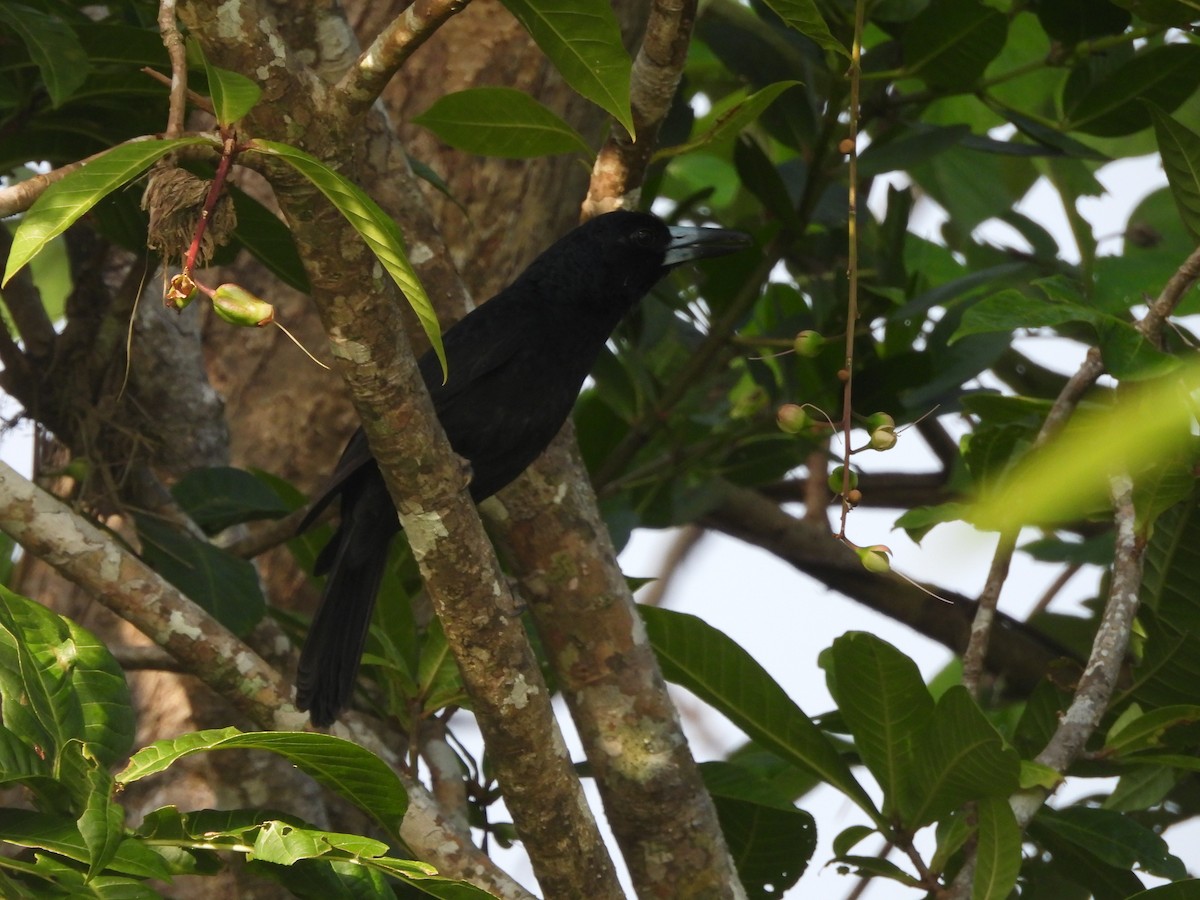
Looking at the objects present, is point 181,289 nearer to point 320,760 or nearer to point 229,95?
point 229,95

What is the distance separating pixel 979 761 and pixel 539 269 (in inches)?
69.0

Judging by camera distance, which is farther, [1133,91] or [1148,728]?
[1133,91]

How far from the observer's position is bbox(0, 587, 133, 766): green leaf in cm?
179

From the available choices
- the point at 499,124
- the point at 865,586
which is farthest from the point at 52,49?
the point at 865,586

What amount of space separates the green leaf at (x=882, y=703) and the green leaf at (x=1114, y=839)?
336mm

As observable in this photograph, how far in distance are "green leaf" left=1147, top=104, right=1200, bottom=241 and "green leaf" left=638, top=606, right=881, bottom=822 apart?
1.09 metres

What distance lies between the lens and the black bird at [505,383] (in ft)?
9.27

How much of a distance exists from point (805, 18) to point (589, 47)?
434 mm

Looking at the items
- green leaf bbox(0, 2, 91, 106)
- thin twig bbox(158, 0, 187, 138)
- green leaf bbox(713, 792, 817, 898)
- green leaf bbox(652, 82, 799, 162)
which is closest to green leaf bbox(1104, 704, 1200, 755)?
green leaf bbox(713, 792, 817, 898)

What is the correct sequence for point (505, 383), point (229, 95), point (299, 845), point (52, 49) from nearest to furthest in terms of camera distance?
point (229, 95)
point (299, 845)
point (52, 49)
point (505, 383)

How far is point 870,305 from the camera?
3525 mm

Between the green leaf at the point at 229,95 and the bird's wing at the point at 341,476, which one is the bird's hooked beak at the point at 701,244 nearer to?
the bird's wing at the point at 341,476

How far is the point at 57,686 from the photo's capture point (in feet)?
6.22

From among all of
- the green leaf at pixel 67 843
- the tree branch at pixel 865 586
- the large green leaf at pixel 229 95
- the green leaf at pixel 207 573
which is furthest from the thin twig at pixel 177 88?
the tree branch at pixel 865 586
